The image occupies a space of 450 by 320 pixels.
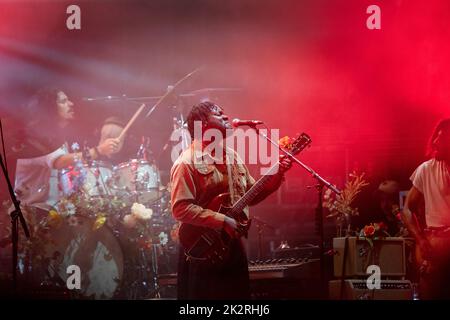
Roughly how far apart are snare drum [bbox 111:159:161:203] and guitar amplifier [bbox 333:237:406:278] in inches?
87.2

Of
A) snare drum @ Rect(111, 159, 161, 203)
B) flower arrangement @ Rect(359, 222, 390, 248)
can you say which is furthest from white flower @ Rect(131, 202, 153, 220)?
flower arrangement @ Rect(359, 222, 390, 248)

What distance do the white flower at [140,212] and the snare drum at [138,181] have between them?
6.7 inches

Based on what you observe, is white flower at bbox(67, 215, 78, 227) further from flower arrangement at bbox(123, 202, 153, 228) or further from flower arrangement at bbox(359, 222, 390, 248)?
flower arrangement at bbox(359, 222, 390, 248)

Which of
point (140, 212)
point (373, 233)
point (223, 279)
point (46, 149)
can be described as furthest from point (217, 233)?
point (46, 149)

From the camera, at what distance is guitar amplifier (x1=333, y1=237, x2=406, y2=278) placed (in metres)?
5.81

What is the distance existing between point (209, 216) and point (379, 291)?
2.07 metres

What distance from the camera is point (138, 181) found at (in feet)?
22.6

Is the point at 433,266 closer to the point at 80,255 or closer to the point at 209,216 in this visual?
the point at 209,216

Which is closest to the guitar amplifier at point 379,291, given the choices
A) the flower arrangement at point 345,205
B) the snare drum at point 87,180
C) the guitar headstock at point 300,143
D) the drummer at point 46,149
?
the flower arrangement at point 345,205

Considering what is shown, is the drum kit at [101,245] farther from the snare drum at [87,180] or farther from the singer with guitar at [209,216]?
the singer with guitar at [209,216]

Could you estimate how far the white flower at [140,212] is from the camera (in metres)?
6.67
